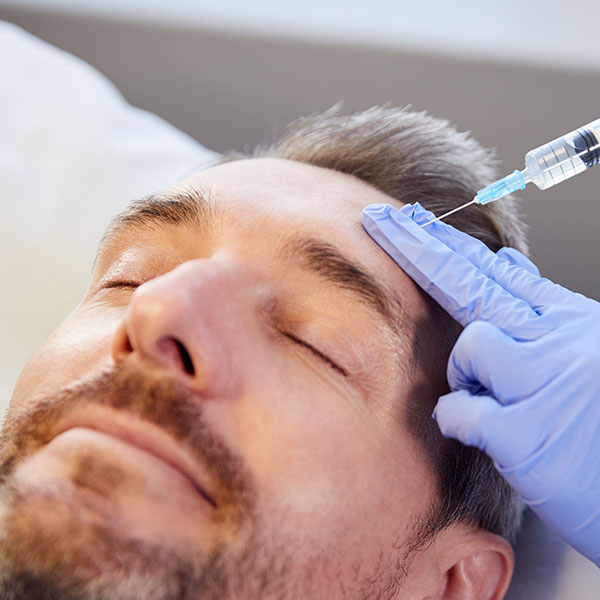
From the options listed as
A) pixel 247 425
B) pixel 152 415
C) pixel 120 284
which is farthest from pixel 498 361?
pixel 120 284

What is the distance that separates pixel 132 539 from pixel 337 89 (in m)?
1.40

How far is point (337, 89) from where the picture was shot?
189cm

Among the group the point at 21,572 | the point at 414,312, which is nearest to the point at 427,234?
the point at 414,312

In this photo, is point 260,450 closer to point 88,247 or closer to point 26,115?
point 88,247

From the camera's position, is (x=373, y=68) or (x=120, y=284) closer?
(x=120, y=284)

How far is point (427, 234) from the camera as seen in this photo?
104cm

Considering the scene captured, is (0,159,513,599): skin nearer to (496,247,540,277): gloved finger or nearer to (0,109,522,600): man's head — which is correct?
(0,109,522,600): man's head

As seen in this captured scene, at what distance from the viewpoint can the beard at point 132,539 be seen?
2.49ft

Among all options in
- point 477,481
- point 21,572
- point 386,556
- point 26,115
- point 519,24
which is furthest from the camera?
point 26,115

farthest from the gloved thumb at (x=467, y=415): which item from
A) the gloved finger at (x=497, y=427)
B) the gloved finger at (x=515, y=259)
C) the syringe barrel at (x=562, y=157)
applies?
the syringe barrel at (x=562, y=157)

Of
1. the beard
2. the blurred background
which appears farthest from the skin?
the blurred background

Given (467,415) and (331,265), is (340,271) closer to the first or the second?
(331,265)

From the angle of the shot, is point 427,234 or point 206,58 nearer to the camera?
point 427,234

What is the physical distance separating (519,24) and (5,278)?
54.0 inches
